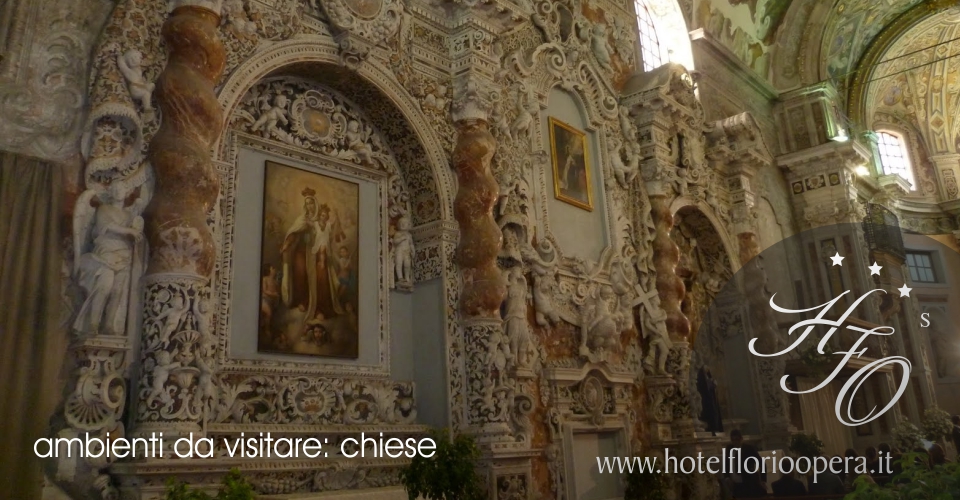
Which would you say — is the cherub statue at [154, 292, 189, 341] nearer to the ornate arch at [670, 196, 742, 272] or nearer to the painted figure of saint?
the painted figure of saint

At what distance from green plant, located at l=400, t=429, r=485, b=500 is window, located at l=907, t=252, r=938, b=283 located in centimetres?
1998

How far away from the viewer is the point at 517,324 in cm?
879

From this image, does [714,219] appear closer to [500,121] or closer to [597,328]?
[597,328]

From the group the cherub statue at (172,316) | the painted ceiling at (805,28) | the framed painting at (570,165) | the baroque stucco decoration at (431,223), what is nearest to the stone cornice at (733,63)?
the painted ceiling at (805,28)

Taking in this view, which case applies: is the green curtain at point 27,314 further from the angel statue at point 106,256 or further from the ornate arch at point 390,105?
the ornate arch at point 390,105

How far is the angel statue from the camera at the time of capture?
18.3 ft

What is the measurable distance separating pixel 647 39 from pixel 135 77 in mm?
10765

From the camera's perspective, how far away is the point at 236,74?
6977mm

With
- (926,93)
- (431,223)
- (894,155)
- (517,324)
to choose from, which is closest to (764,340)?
(517,324)

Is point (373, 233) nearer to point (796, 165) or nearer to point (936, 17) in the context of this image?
point (796, 165)

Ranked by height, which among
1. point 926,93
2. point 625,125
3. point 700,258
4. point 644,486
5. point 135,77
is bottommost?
point 644,486

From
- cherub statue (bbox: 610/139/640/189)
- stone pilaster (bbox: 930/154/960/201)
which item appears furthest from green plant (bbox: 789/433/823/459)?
stone pilaster (bbox: 930/154/960/201)

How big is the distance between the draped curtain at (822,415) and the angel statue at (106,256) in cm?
1248

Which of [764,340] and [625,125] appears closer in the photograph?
[625,125]
